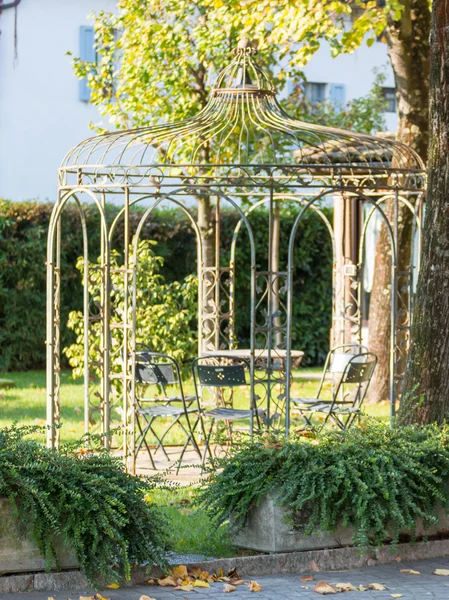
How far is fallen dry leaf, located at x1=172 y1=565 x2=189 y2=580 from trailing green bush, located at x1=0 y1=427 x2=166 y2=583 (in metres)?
0.14

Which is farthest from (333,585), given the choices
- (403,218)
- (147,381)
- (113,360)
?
(403,218)

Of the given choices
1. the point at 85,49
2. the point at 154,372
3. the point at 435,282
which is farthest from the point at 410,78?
the point at 85,49

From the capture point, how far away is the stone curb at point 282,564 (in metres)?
5.91

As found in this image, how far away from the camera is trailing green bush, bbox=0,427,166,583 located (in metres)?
5.84

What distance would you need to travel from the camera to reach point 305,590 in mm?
6082

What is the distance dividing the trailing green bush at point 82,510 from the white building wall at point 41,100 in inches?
747

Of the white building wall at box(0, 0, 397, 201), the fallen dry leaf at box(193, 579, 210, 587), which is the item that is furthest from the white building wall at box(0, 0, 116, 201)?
the fallen dry leaf at box(193, 579, 210, 587)

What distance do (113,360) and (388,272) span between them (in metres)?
3.84

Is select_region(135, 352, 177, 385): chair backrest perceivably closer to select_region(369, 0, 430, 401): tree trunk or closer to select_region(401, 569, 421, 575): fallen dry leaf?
select_region(401, 569, 421, 575): fallen dry leaf

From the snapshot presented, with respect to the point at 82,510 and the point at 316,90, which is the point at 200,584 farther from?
the point at 316,90

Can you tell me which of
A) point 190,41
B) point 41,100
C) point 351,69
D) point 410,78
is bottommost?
point 410,78

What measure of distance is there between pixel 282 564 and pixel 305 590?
40cm

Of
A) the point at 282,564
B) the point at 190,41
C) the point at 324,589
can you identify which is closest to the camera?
the point at 324,589

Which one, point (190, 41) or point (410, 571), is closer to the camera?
point (410, 571)
